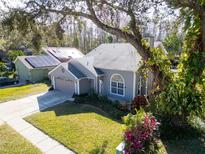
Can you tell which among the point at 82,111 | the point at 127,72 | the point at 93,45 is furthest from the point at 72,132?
the point at 93,45

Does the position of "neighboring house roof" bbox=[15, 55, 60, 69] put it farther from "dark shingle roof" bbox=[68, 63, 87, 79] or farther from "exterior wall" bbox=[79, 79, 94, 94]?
"exterior wall" bbox=[79, 79, 94, 94]

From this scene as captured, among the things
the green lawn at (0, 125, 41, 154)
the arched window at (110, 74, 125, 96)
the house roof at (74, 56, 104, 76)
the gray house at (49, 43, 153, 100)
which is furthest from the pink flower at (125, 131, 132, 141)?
Result: the house roof at (74, 56, 104, 76)

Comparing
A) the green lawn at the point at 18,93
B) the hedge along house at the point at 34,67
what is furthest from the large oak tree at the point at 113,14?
the hedge along house at the point at 34,67

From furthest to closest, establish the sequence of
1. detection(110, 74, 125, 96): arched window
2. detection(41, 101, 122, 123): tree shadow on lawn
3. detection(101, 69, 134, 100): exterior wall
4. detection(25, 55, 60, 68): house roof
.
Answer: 1. detection(25, 55, 60, 68): house roof
2. detection(110, 74, 125, 96): arched window
3. detection(101, 69, 134, 100): exterior wall
4. detection(41, 101, 122, 123): tree shadow on lawn

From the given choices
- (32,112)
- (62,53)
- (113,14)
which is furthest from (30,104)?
(62,53)

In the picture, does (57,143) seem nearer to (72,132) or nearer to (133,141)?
(72,132)

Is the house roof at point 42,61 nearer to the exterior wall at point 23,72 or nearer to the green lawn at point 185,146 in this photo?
the exterior wall at point 23,72

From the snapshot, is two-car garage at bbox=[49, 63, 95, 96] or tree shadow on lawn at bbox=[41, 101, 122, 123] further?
two-car garage at bbox=[49, 63, 95, 96]
